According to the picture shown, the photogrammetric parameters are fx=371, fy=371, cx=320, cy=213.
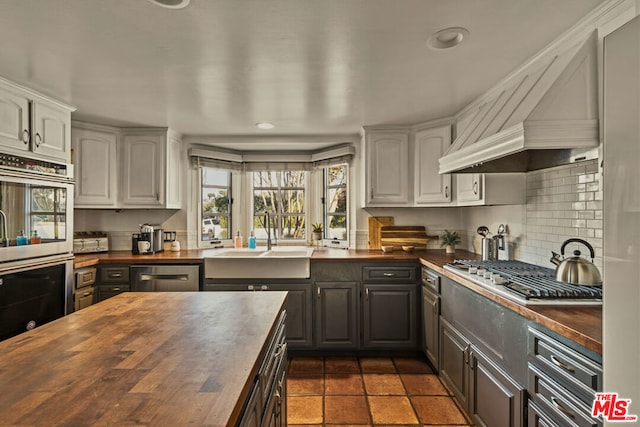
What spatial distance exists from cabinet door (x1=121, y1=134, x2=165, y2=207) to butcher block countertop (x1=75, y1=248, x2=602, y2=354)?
1.86 ft

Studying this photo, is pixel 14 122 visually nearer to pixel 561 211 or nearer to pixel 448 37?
pixel 448 37

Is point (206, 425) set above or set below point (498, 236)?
below

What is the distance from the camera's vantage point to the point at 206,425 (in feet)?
2.41

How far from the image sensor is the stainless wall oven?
239 centimetres

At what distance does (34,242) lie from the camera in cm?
261

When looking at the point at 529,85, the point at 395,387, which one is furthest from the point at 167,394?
the point at 395,387

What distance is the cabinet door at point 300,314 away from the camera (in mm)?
3398

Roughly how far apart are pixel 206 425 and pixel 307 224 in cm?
376

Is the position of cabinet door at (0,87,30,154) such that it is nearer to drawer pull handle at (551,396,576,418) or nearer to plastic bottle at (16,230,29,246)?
plastic bottle at (16,230,29,246)

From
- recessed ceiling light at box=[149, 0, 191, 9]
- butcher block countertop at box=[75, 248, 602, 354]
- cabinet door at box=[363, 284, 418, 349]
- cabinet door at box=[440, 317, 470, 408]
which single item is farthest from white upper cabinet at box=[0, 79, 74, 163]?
cabinet door at box=[440, 317, 470, 408]

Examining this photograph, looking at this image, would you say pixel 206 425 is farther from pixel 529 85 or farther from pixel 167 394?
pixel 529 85

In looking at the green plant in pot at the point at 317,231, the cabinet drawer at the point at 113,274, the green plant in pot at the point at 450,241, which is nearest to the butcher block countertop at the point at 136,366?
the cabinet drawer at the point at 113,274

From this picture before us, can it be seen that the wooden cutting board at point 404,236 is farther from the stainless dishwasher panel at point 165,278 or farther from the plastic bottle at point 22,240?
the plastic bottle at point 22,240

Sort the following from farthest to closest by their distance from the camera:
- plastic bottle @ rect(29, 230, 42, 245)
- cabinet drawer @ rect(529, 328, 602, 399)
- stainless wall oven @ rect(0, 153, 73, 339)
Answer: plastic bottle @ rect(29, 230, 42, 245) < stainless wall oven @ rect(0, 153, 73, 339) < cabinet drawer @ rect(529, 328, 602, 399)
